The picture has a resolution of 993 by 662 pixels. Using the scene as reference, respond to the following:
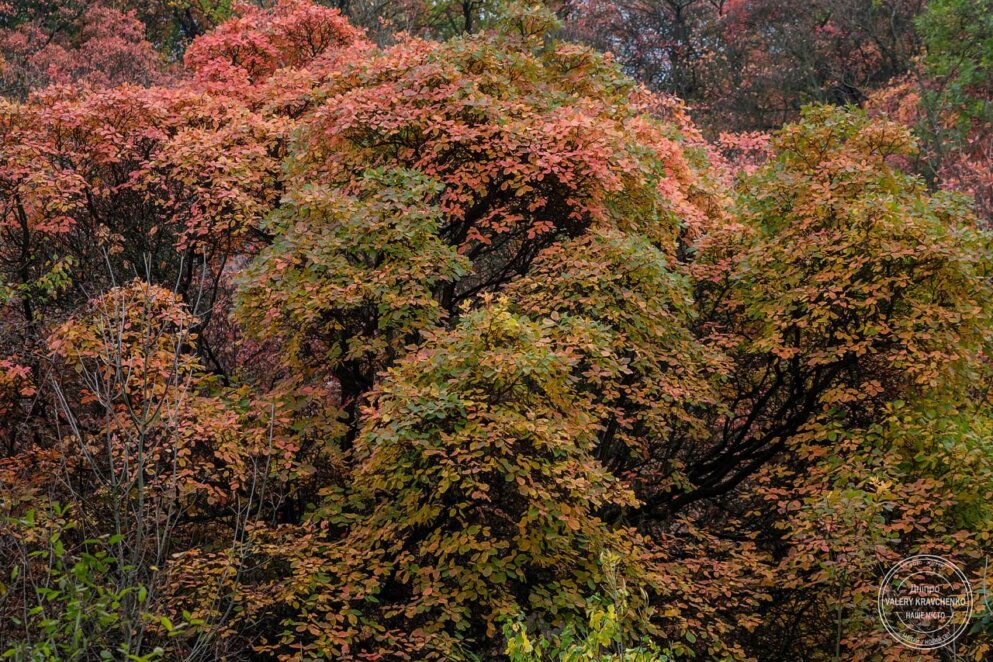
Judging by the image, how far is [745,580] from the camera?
33.3 feet

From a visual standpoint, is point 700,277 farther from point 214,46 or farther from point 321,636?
point 214,46

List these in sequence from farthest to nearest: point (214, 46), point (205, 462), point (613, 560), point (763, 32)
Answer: point (763, 32)
point (214, 46)
point (205, 462)
point (613, 560)

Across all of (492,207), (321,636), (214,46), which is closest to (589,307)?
(492,207)

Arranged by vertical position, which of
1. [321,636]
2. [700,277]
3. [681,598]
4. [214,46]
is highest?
[214,46]

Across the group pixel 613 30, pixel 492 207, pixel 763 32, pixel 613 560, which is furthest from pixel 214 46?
pixel 763 32

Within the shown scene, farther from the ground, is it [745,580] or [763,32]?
[763,32]

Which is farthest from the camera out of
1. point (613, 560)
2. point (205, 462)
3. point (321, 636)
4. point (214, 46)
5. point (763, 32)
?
point (763, 32)

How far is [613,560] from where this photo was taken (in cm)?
569

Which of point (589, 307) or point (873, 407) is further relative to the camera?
point (873, 407)

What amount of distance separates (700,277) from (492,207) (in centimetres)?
300

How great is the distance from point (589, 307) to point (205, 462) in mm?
4593
